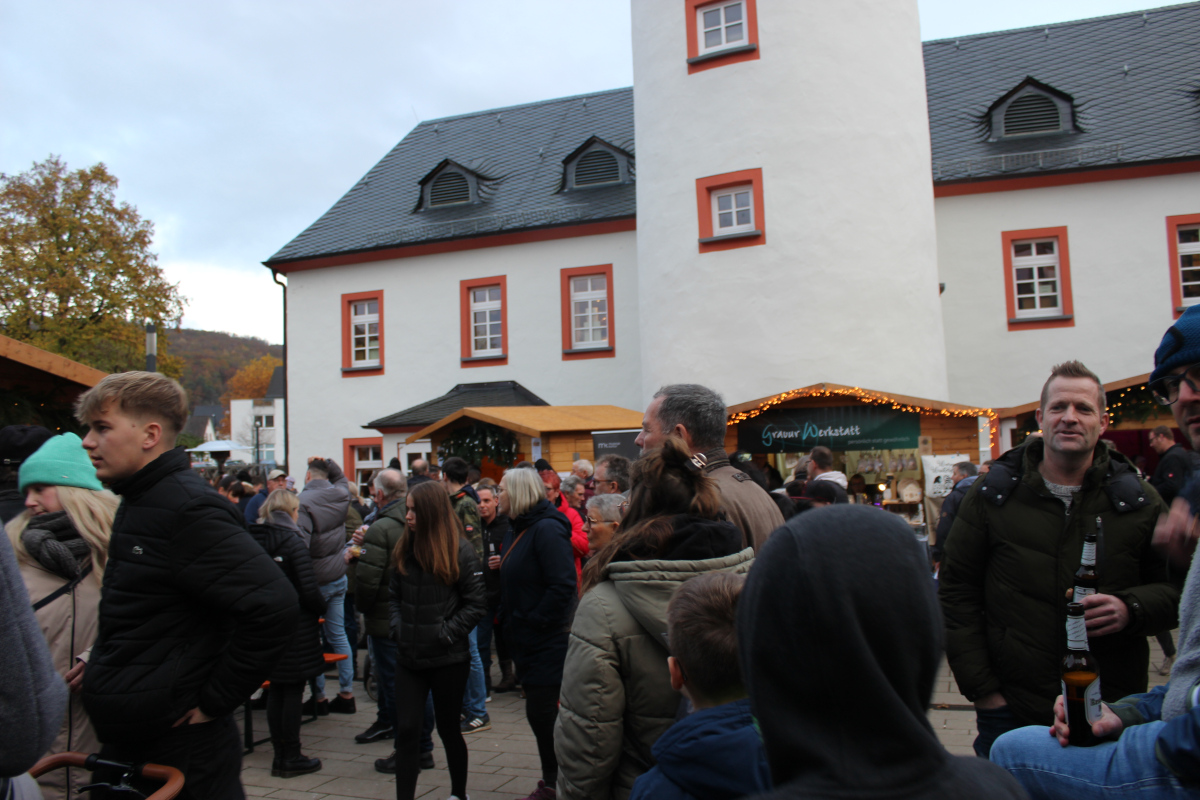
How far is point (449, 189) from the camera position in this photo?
21.7 meters

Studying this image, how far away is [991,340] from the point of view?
1683 centimetres

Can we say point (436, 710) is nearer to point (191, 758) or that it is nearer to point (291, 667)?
point (291, 667)

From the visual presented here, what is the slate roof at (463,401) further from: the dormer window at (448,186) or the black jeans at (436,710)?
the black jeans at (436,710)

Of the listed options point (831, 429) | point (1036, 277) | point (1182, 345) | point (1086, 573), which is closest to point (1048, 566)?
point (1086, 573)

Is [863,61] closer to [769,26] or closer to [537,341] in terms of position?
[769,26]

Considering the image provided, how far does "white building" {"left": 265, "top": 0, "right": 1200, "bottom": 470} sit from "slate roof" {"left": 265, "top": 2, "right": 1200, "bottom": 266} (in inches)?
2.7

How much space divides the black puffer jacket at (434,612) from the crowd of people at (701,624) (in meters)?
0.02

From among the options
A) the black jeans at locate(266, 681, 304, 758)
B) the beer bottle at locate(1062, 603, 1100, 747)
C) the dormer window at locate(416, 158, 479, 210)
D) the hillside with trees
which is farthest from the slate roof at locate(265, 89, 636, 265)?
the hillside with trees

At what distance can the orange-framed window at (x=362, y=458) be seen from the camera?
20.3 metres

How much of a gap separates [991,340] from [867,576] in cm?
1731

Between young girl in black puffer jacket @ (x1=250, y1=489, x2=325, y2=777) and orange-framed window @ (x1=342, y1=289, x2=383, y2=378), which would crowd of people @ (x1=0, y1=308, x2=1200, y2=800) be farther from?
orange-framed window @ (x1=342, y1=289, x2=383, y2=378)

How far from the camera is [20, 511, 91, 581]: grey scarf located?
117 inches

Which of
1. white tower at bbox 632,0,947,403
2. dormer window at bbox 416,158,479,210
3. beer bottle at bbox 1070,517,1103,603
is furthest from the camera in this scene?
dormer window at bbox 416,158,479,210

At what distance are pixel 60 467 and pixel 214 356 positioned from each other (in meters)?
114
